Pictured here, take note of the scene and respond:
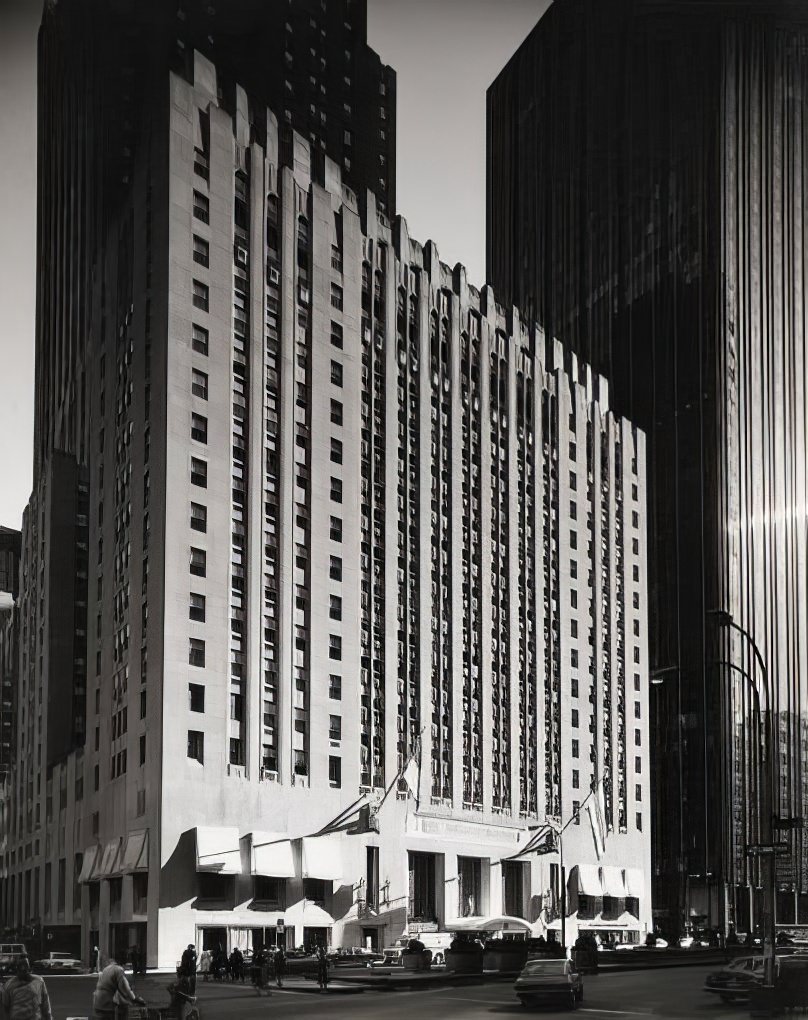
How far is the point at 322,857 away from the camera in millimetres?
27422

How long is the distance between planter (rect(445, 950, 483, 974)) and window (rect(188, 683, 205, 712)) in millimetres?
7065

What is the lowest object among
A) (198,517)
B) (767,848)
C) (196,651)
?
(767,848)

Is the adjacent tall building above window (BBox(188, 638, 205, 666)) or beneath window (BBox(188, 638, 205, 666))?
above

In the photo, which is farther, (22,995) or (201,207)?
(201,207)

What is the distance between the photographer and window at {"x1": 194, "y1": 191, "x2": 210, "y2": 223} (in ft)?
91.2

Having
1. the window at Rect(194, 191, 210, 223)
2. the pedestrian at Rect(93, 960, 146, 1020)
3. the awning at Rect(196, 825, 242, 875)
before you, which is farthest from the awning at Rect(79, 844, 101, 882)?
the window at Rect(194, 191, 210, 223)

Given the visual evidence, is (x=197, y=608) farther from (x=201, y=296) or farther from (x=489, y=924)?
(x=489, y=924)

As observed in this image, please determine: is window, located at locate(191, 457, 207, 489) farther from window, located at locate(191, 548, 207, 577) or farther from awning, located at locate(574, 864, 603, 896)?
awning, located at locate(574, 864, 603, 896)

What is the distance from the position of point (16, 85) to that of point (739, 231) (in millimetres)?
17735

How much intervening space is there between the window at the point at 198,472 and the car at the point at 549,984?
1187cm

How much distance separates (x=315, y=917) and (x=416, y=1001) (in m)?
5.47

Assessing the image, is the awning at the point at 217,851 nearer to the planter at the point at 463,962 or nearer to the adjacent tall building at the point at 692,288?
the planter at the point at 463,962

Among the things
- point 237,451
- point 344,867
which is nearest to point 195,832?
point 344,867

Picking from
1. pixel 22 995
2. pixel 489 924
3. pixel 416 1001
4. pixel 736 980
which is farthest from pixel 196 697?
pixel 22 995
